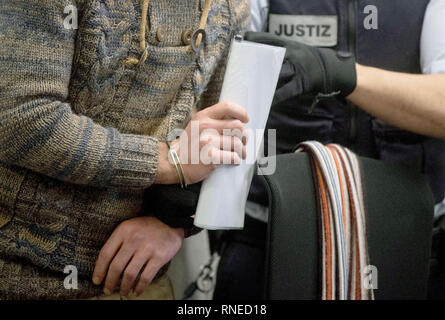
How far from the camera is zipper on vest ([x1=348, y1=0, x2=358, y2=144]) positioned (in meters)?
1.02

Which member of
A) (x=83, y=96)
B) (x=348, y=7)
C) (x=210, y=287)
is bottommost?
(x=210, y=287)

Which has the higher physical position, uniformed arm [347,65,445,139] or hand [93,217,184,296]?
uniformed arm [347,65,445,139]

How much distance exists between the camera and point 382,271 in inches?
36.4

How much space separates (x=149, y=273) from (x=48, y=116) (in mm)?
306

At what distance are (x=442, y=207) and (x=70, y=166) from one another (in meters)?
0.81

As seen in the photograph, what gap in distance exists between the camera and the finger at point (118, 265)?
82 cm

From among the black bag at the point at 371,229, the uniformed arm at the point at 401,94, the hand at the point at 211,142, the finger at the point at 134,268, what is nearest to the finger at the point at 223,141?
the hand at the point at 211,142

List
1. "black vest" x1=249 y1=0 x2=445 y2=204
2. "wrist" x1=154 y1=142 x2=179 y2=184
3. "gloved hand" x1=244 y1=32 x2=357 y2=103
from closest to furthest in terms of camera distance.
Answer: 1. "wrist" x1=154 y1=142 x2=179 y2=184
2. "gloved hand" x1=244 y1=32 x2=357 y2=103
3. "black vest" x1=249 y1=0 x2=445 y2=204

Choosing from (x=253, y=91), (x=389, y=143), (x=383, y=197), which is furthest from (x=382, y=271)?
(x=253, y=91)

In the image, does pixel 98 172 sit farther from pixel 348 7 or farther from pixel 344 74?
pixel 348 7

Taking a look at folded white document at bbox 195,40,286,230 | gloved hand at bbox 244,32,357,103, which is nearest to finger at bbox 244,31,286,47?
gloved hand at bbox 244,32,357,103

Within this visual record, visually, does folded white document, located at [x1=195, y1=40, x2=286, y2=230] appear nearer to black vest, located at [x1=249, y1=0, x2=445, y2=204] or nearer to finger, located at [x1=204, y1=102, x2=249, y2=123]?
finger, located at [x1=204, y1=102, x2=249, y2=123]

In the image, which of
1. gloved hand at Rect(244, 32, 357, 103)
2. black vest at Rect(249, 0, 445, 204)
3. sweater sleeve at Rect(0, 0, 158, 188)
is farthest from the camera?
black vest at Rect(249, 0, 445, 204)

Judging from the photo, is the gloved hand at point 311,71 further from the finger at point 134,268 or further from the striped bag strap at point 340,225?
the finger at point 134,268
